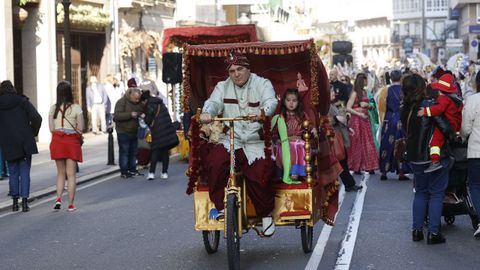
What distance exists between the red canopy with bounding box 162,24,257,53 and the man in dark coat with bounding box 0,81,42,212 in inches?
404

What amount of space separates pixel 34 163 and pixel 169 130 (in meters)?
4.62

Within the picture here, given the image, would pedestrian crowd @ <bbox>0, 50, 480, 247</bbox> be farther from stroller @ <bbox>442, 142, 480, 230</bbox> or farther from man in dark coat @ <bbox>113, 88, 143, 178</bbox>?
man in dark coat @ <bbox>113, 88, 143, 178</bbox>

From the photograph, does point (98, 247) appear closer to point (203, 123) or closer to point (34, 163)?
point (203, 123)

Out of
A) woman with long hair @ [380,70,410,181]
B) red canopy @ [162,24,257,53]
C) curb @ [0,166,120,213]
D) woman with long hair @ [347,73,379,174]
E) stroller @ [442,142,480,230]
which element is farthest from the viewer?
red canopy @ [162,24,257,53]

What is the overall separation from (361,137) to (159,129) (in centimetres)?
368

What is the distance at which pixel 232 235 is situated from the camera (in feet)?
32.8

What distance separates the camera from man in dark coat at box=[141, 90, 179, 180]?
21.3 meters

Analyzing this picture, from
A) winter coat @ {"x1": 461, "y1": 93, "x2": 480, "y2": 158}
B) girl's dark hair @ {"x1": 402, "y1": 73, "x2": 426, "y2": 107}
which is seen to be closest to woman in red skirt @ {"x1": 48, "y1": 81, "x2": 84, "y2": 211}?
girl's dark hair @ {"x1": 402, "y1": 73, "x2": 426, "y2": 107}

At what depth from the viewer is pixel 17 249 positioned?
1227cm

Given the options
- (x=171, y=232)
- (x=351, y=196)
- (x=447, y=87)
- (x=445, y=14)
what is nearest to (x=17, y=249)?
(x=171, y=232)

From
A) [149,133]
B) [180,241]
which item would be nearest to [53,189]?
[149,133]

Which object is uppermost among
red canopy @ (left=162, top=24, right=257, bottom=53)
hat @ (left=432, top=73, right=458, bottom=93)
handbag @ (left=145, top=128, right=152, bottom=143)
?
red canopy @ (left=162, top=24, right=257, bottom=53)

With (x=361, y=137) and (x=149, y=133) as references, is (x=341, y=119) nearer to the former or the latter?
(x=361, y=137)

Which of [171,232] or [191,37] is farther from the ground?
[191,37]
